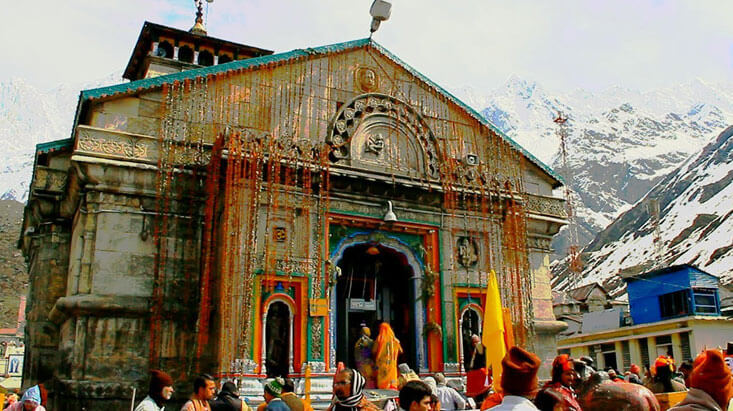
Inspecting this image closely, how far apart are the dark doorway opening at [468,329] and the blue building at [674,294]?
57.2ft

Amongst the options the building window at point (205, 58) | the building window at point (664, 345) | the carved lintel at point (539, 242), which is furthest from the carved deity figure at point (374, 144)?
the building window at point (664, 345)

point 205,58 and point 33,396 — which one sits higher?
point 205,58

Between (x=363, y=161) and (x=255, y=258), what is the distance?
4353 mm

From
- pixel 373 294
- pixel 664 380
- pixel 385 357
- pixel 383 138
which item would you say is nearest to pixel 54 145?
pixel 383 138

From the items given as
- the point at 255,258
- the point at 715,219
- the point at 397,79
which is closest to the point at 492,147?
the point at 397,79

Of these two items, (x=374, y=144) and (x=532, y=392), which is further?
(x=374, y=144)

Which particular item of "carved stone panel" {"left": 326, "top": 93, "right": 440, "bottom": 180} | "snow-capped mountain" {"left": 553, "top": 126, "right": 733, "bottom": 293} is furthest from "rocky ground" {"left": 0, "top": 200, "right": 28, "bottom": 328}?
"snow-capped mountain" {"left": 553, "top": 126, "right": 733, "bottom": 293}

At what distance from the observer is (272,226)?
1725 cm

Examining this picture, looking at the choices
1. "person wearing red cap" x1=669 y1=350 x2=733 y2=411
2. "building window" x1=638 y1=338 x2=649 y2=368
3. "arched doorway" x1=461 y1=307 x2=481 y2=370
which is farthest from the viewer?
"building window" x1=638 y1=338 x2=649 y2=368

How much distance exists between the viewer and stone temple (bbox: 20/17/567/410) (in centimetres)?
1645

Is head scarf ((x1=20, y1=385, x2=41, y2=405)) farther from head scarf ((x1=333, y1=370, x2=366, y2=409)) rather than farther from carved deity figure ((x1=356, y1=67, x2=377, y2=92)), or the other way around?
carved deity figure ((x1=356, y1=67, x2=377, y2=92))

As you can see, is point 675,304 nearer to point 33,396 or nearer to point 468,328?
point 468,328

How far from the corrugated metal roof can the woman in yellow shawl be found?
303 inches

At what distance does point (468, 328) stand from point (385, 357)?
11.4 feet
